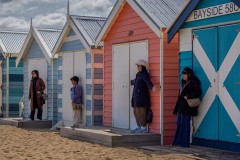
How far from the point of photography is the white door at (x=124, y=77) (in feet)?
41.2

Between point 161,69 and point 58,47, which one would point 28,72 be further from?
point 161,69

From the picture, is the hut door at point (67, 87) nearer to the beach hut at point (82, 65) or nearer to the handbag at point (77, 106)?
the beach hut at point (82, 65)

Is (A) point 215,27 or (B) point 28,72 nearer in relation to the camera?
(A) point 215,27

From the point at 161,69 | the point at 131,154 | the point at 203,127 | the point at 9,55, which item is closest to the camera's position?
the point at 131,154

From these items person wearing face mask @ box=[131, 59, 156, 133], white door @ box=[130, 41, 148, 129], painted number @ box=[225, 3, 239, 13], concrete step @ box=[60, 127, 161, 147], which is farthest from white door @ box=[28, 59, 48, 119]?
painted number @ box=[225, 3, 239, 13]

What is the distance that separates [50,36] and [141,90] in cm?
775

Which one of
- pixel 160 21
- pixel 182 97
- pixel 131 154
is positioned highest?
pixel 160 21

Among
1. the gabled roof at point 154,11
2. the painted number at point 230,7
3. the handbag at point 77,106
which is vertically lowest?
the handbag at point 77,106

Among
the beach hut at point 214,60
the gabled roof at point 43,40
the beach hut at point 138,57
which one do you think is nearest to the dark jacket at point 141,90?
the beach hut at point 138,57

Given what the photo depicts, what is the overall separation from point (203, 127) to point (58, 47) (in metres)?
7.45

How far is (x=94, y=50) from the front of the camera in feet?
48.6

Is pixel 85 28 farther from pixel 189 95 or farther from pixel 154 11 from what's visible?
A: pixel 189 95

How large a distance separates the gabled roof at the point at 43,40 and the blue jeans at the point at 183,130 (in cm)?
758

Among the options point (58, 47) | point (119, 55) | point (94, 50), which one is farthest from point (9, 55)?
point (119, 55)
